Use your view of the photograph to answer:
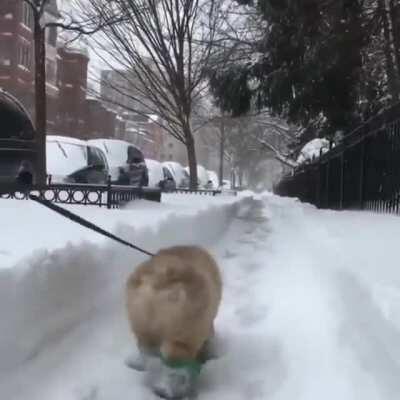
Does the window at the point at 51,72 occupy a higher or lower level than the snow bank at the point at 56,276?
higher

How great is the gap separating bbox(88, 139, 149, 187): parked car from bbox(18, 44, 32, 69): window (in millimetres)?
28112

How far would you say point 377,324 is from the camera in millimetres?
3303

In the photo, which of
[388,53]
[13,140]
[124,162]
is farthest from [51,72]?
[13,140]

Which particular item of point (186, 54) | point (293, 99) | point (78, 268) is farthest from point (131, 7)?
point (78, 268)

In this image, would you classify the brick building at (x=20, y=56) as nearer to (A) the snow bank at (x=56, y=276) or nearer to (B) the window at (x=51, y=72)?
(B) the window at (x=51, y=72)

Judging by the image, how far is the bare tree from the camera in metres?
18.9

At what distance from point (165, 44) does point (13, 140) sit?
13936mm

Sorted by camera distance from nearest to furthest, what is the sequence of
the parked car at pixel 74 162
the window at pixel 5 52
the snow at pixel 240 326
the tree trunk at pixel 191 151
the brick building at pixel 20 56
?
the snow at pixel 240 326, the parked car at pixel 74 162, the tree trunk at pixel 191 151, the brick building at pixel 20 56, the window at pixel 5 52

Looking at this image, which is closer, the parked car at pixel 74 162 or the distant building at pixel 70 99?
the parked car at pixel 74 162

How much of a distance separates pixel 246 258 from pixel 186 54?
15.3 meters

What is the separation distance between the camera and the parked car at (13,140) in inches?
285

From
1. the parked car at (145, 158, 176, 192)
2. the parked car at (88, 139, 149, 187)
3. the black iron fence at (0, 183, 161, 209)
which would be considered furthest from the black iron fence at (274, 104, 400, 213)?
the parked car at (145, 158, 176, 192)

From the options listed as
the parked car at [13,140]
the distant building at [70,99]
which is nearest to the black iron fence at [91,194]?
the parked car at [13,140]

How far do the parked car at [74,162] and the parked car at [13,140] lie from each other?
25.8 ft
